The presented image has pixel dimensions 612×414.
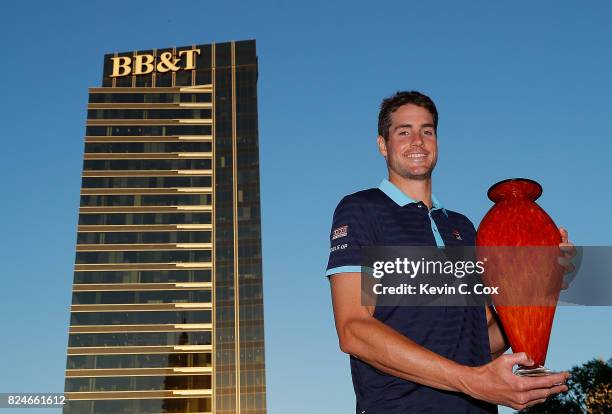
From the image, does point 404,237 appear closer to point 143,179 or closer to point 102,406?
point 102,406

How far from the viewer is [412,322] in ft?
8.84

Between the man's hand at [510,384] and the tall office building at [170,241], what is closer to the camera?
the man's hand at [510,384]

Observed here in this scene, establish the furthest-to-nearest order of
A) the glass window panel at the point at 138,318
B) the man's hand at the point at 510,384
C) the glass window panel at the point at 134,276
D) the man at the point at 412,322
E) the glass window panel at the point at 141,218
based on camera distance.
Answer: the glass window panel at the point at 141,218 → the glass window panel at the point at 134,276 → the glass window panel at the point at 138,318 → the man at the point at 412,322 → the man's hand at the point at 510,384

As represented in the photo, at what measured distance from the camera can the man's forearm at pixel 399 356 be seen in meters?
2.20

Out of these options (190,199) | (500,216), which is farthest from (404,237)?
(190,199)

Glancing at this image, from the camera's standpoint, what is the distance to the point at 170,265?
101 metres

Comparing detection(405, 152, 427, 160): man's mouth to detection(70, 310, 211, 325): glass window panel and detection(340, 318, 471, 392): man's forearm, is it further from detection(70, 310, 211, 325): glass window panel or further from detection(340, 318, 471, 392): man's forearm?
detection(70, 310, 211, 325): glass window panel

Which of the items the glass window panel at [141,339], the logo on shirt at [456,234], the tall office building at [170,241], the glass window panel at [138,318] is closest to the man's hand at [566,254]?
the logo on shirt at [456,234]

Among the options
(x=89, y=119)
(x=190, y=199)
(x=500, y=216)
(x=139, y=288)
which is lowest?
(x=500, y=216)

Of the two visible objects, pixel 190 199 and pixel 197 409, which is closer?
pixel 197 409

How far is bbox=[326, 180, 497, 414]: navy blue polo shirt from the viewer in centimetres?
259

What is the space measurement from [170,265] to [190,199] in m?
9.45

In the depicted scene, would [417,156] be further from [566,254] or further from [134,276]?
[134,276]

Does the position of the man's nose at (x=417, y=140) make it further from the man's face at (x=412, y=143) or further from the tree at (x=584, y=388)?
the tree at (x=584, y=388)
